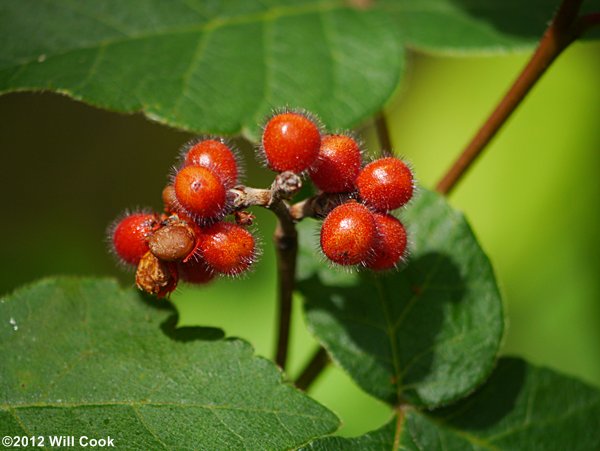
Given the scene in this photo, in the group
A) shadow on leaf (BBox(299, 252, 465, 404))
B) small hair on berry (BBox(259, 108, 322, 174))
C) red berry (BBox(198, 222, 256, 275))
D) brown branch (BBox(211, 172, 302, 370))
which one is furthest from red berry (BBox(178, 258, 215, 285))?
shadow on leaf (BBox(299, 252, 465, 404))

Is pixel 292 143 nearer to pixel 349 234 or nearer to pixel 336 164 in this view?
pixel 336 164

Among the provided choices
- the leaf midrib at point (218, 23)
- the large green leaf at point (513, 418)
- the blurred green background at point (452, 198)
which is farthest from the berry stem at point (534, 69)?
the blurred green background at point (452, 198)

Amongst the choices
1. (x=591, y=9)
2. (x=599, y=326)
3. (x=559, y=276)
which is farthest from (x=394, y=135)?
(x=591, y=9)

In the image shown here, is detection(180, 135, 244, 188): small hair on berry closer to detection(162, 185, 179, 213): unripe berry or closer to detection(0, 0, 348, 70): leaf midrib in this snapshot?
detection(162, 185, 179, 213): unripe berry

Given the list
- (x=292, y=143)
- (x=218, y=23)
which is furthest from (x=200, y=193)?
(x=218, y=23)

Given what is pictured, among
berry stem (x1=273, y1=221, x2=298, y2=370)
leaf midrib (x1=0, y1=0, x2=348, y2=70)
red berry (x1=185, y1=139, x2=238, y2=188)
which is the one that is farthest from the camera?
leaf midrib (x1=0, y1=0, x2=348, y2=70)

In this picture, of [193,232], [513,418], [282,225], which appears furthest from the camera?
[513,418]
